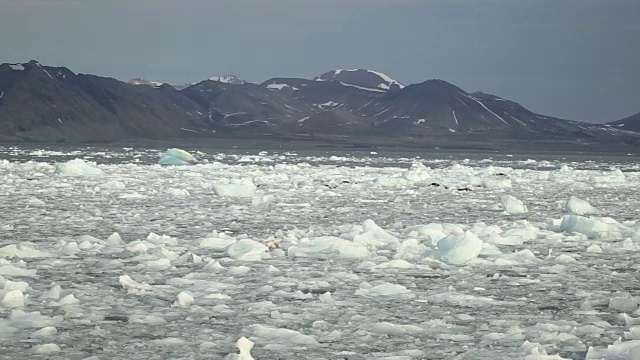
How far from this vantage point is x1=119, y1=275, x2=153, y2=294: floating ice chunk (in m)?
6.18

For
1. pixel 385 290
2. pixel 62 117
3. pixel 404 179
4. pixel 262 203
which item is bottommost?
pixel 404 179

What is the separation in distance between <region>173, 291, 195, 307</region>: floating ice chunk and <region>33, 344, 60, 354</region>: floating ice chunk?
130 cm

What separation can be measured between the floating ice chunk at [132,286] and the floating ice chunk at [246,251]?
1.65 m

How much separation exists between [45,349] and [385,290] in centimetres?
274

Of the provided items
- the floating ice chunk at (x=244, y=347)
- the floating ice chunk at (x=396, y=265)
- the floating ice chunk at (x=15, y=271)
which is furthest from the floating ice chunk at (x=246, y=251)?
the floating ice chunk at (x=244, y=347)

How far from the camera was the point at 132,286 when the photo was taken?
6.23m

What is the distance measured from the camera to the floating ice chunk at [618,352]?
437 centimetres

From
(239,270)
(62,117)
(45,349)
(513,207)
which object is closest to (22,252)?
(239,270)

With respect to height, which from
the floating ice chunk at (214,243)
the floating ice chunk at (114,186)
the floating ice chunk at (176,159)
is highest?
the floating ice chunk at (214,243)

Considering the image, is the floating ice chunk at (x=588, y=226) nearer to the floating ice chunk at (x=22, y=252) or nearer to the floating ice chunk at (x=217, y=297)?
the floating ice chunk at (x=217, y=297)

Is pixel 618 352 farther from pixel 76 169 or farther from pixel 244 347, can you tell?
pixel 76 169

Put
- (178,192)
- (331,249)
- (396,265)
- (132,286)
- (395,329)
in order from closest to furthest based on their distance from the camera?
(395,329) < (132,286) < (396,265) < (331,249) < (178,192)

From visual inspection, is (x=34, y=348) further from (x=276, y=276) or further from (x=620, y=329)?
(x=620, y=329)

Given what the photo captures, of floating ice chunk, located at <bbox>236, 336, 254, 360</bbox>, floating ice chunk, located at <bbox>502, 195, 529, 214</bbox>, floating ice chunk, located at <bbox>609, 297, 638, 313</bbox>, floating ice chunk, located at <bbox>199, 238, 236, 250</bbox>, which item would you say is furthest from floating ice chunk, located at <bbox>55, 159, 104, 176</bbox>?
floating ice chunk, located at <bbox>236, 336, 254, 360</bbox>
